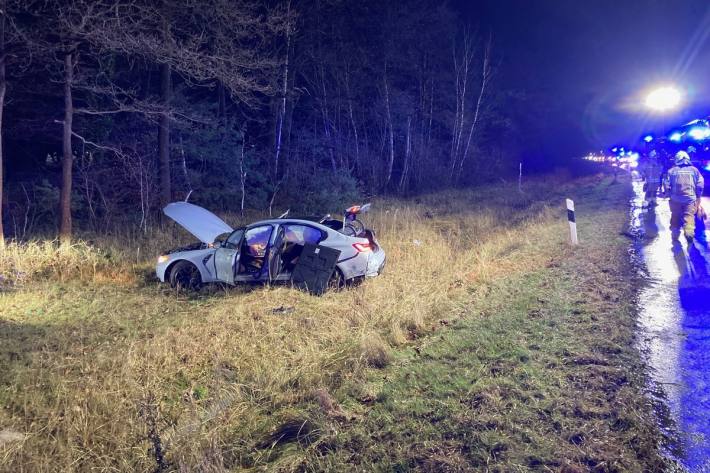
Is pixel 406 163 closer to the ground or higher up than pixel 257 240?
higher up

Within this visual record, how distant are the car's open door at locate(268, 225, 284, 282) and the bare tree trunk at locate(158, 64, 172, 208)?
739cm

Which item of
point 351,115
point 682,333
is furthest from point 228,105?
point 682,333

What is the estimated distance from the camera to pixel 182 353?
503 centimetres

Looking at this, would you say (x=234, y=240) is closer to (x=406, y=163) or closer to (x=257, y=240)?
(x=257, y=240)

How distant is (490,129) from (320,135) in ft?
62.3

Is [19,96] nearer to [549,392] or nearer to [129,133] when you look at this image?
[129,133]

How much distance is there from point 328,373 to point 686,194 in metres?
8.57

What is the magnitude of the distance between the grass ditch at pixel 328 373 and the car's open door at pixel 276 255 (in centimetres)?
31

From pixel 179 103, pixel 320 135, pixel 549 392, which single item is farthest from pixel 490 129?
pixel 549 392

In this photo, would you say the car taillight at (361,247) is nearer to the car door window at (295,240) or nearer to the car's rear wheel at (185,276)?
the car door window at (295,240)

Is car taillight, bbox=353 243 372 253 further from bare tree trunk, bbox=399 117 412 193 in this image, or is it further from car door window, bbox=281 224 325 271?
bare tree trunk, bbox=399 117 412 193

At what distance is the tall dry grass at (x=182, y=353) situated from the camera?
352cm

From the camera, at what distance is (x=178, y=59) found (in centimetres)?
1029

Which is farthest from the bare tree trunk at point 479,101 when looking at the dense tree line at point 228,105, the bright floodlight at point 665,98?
the bright floodlight at point 665,98
